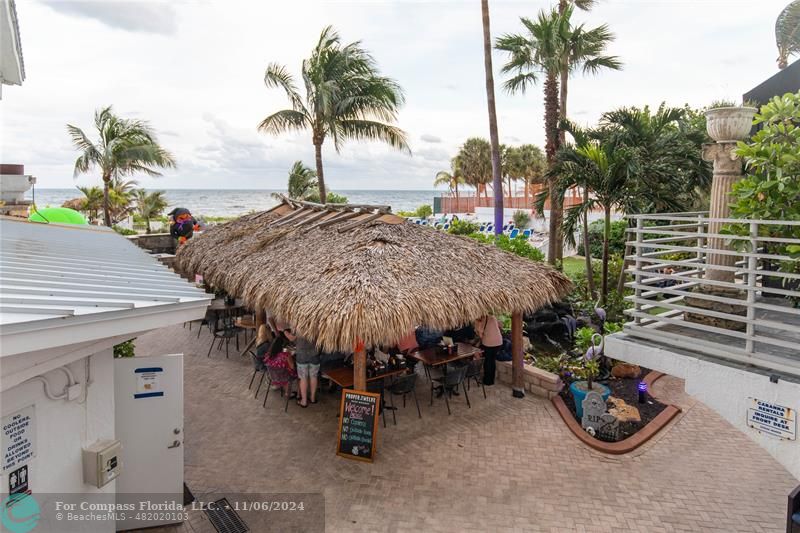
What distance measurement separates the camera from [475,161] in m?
52.2

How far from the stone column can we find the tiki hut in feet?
9.76

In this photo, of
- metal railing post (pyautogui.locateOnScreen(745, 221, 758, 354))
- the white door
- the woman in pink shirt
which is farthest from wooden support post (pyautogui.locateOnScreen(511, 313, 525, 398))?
the white door

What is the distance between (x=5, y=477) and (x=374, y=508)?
373 cm

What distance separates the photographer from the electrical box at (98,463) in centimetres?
437

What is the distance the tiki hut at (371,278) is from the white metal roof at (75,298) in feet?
6.83

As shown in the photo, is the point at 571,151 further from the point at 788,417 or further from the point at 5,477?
the point at 5,477

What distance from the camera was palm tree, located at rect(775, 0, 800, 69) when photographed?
2473cm

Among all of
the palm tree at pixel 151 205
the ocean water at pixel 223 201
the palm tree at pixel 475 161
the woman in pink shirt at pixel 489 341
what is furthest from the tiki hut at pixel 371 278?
the ocean water at pixel 223 201

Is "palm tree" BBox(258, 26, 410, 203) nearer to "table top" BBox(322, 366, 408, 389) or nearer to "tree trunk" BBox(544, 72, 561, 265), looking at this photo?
"tree trunk" BBox(544, 72, 561, 265)

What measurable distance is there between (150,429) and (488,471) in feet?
14.2

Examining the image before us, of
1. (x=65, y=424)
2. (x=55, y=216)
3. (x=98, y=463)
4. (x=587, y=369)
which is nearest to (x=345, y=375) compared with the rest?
(x=98, y=463)

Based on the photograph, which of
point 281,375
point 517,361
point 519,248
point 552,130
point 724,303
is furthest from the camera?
point 552,130

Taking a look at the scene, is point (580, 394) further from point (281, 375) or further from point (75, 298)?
point (75, 298)

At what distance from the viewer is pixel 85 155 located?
21.1 metres
